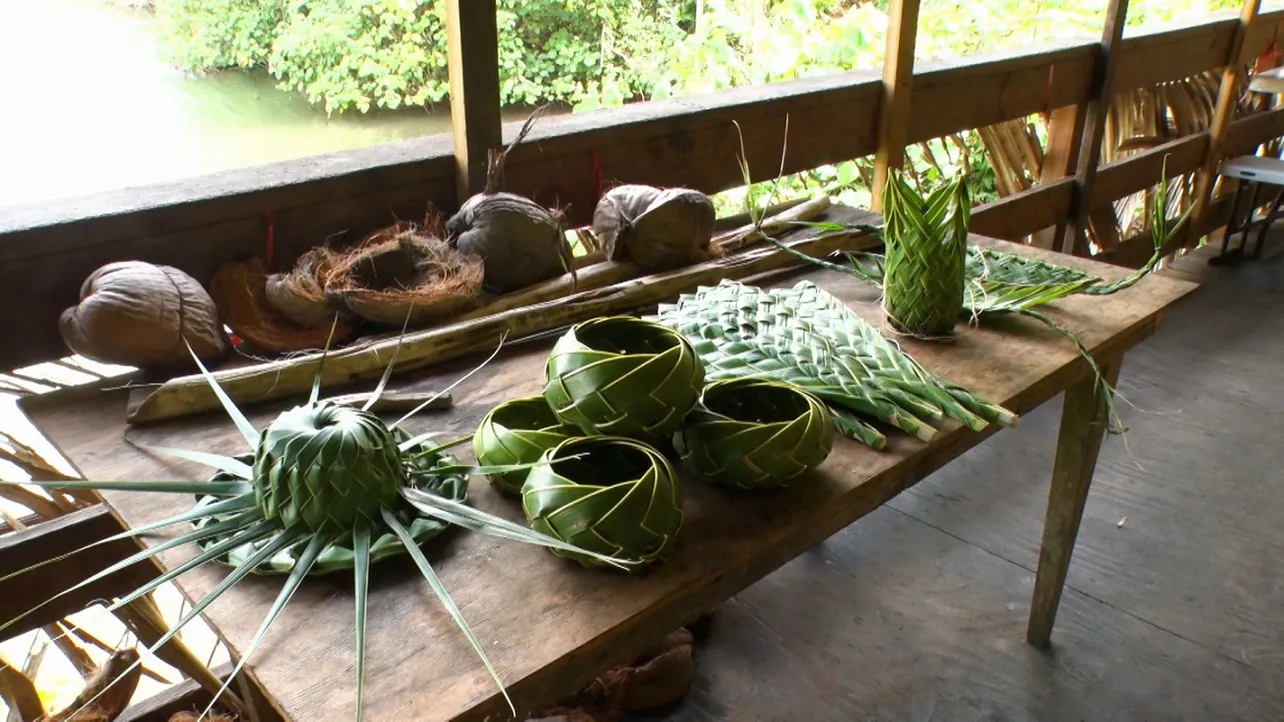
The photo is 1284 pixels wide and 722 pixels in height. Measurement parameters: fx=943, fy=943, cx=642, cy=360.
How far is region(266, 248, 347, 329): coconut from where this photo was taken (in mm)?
1402

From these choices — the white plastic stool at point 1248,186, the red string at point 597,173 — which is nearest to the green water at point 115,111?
the red string at point 597,173

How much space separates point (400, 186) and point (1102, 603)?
1.85m

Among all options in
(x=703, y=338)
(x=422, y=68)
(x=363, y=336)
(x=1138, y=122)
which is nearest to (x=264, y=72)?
(x=422, y=68)

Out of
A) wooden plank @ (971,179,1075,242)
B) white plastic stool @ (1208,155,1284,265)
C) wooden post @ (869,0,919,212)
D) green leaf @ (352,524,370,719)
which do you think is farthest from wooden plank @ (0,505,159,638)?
white plastic stool @ (1208,155,1284,265)

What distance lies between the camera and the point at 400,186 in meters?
1.73

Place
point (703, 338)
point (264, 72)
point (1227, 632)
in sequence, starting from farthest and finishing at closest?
point (264, 72) < point (1227, 632) < point (703, 338)

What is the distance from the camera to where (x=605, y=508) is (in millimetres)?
909

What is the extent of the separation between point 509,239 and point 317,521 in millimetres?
721

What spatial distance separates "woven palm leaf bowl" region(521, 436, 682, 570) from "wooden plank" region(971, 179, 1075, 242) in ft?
7.82

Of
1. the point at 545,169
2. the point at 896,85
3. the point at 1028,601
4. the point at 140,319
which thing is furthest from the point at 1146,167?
the point at 140,319

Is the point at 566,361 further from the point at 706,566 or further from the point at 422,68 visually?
the point at 422,68

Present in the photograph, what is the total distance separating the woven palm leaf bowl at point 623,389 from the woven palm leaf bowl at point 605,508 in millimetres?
43

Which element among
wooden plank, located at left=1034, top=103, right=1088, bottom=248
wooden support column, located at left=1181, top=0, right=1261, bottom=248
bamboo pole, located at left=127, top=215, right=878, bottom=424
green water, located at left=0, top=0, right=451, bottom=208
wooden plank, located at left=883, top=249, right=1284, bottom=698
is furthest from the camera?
wooden support column, located at left=1181, top=0, right=1261, bottom=248

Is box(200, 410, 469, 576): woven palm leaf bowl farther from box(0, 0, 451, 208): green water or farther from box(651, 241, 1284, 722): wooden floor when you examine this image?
box(0, 0, 451, 208): green water
